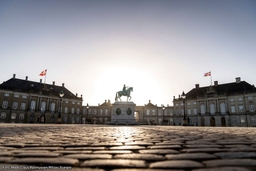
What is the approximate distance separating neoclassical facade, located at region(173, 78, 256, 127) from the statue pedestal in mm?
21214

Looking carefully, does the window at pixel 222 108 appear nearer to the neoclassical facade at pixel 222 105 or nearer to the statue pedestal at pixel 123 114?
the neoclassical facade at pixel 222 105

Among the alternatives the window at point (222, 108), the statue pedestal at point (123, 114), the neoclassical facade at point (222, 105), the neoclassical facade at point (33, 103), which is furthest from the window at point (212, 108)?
the neoclassical facade at point (33, 103)

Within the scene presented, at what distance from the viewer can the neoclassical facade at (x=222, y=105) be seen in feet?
154

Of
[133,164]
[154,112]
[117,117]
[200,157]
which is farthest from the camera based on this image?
[154,112]

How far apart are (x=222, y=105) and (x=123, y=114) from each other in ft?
121

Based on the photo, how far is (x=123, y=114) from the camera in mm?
29094

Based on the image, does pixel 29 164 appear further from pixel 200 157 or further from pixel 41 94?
pixel 41 94

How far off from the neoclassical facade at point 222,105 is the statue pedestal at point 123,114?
21214 mm

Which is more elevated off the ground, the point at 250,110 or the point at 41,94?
the point at 41,94

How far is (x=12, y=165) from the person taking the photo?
79.2 inches

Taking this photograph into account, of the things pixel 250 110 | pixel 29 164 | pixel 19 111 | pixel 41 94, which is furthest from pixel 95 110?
pixel 29 164

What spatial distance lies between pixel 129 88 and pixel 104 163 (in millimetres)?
29900

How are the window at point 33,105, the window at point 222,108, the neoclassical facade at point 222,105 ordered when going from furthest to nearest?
the window at point 33,105
the window at point 222,108
the neoclassical facade at point 222,105

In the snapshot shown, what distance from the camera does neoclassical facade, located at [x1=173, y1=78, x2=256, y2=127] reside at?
47.0 m
